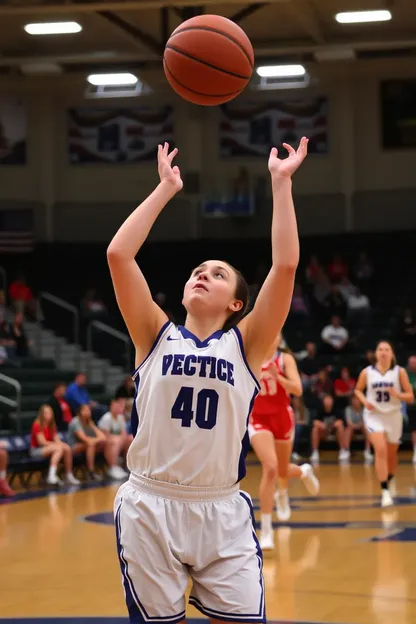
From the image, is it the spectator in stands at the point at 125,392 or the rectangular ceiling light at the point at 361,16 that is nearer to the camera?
the spectator in stands at the point at 125,392

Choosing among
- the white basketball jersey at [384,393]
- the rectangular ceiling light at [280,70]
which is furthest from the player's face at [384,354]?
the rectangular ceiling light at [280,70]

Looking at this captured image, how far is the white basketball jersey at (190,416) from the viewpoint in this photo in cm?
364

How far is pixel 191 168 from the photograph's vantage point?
78.6 ft

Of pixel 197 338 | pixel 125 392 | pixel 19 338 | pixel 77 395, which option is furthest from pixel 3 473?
pixel 197 338

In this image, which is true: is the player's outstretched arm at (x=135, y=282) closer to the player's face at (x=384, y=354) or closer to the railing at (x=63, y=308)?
the player's face at (x=384, y=354)

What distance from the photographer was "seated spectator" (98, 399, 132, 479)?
617 inches

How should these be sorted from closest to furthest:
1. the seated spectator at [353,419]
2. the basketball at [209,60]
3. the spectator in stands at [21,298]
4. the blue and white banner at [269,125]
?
the basketball at [209,60] → the seated spectator at [353,419] → the spectator in stands at [21,298] → the blue and white banner at [269,125]

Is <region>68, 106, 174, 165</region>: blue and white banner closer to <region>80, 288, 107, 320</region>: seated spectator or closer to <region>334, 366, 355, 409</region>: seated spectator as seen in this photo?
<region>80, 288, 107, 320</region>: seated spectator

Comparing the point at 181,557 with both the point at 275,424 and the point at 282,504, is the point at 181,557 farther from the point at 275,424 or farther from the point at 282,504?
the point at 282,504

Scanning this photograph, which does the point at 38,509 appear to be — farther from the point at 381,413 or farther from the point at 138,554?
the point at 138,554

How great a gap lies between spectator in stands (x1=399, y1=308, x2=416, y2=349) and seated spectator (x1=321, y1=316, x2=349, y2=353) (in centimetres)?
107

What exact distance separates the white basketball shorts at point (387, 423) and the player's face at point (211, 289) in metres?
8.06

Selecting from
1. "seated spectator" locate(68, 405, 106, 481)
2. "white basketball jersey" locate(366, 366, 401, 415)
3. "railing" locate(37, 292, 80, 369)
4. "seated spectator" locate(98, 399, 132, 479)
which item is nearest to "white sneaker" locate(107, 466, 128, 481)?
"seated spectator" locate(98, 399, 132, 479)

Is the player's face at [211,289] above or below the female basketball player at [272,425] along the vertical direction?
above
